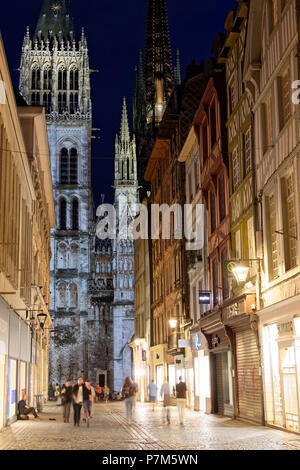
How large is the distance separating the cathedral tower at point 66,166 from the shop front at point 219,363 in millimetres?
50959

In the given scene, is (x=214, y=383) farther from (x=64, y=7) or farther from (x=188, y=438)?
(x=64, y=7)

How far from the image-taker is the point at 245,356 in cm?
1984

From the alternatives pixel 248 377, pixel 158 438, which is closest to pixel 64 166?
pixel 248 377

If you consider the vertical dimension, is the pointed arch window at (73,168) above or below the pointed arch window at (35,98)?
below

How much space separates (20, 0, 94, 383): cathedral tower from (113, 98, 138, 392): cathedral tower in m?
3.23

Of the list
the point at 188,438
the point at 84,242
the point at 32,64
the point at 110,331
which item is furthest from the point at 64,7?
the point at 188,438

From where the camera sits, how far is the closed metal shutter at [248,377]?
18.3m

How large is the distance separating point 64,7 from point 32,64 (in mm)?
9860

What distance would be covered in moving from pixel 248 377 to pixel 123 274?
57.8m

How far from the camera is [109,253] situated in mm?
79750

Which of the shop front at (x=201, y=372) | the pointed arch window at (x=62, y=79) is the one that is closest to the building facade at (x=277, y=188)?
the shop front at (x=201, y=372)

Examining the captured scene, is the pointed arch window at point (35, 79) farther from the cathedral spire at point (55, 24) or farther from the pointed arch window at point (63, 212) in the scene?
the pointed arch window at point (63, 212)
